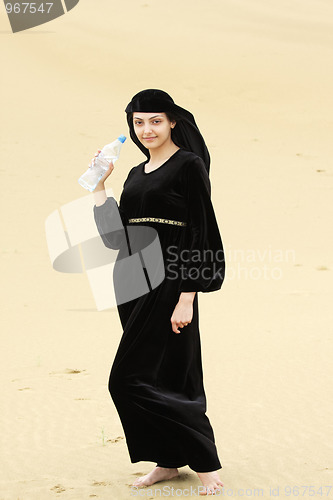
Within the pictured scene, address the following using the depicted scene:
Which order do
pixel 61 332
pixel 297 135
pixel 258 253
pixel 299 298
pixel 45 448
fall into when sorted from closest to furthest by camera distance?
pixel 45 448, pixel 61 332, pixel 299 298, pixel 258 253, pixel 297 135

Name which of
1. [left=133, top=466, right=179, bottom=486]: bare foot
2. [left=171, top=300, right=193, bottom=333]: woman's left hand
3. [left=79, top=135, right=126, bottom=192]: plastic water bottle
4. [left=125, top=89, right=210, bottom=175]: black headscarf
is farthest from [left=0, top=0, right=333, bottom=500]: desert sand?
[left=125, top=89, right=210, bottom=175]: black headscarf

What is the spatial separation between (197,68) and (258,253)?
41.7 ft

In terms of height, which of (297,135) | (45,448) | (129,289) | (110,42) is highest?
(129,289)

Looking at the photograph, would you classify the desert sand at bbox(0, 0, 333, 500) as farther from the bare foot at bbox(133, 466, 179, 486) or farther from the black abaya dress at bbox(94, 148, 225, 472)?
the black abaya dress at bbox(94, 148, 225, 472)

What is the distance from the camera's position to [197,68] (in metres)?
26.2

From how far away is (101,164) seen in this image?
174 inches

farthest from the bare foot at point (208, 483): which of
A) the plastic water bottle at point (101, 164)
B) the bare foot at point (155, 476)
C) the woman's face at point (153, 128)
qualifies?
the woman's face at point (153, 128)

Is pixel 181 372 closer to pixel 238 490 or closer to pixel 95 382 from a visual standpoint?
pixel 238 490

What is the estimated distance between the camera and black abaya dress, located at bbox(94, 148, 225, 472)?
420 centimetres

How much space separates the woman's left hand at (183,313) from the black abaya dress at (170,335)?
78mm

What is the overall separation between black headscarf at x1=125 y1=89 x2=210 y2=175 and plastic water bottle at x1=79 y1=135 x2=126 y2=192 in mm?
193

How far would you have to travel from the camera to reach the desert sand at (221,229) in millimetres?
5527

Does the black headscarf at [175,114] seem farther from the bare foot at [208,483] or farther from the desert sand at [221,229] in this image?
the desert sand at [221,229]

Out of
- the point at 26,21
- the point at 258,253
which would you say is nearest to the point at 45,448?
the point at 258,253
